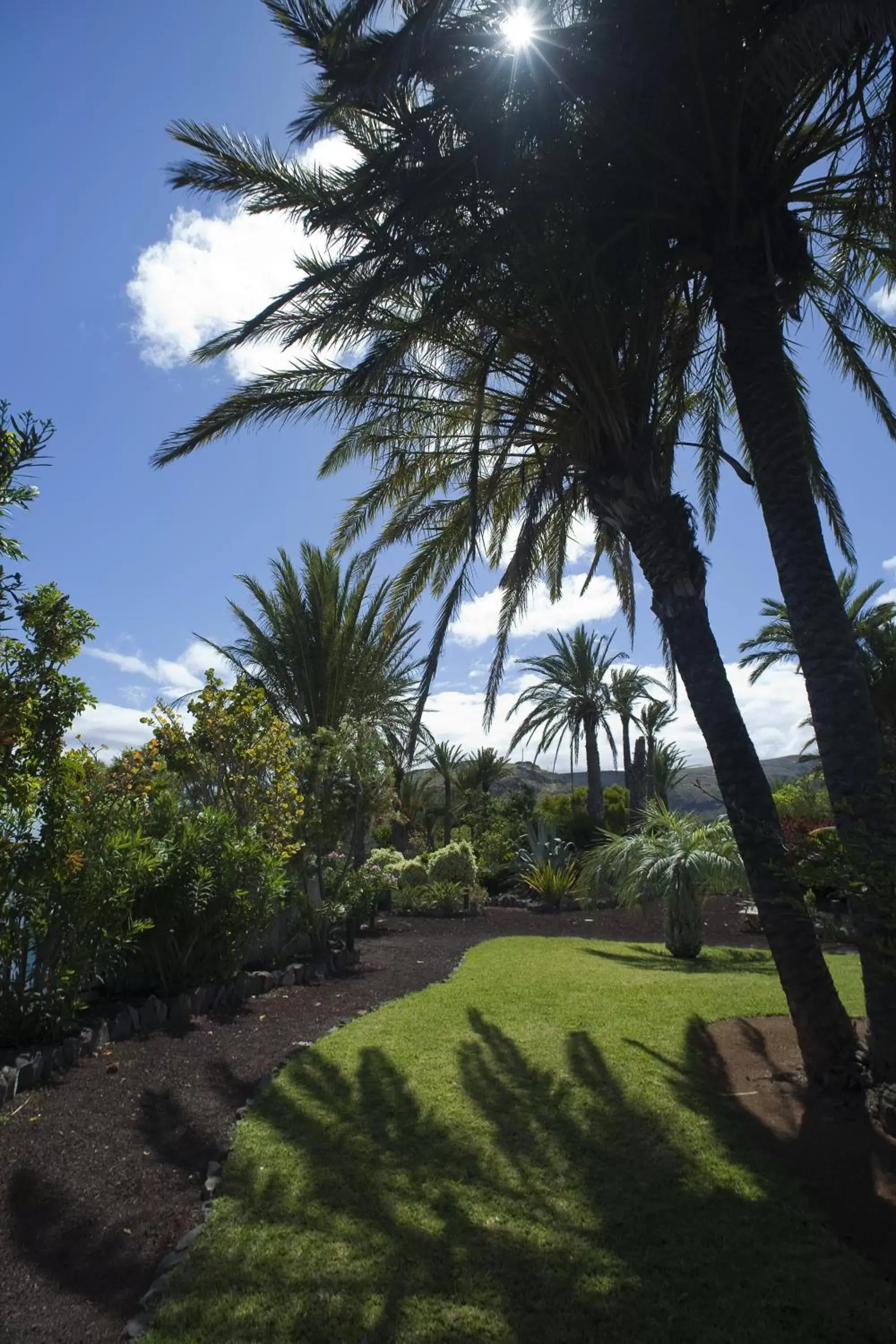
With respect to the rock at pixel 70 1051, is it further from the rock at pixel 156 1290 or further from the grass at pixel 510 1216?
the rock at pixel 156 1290

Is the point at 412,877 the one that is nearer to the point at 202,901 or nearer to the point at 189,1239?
the point at 202,901

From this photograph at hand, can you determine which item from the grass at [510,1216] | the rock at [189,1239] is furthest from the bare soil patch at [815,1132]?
the rock at [189,1239]

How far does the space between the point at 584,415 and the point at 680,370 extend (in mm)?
2384

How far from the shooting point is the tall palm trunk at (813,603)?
202 inches

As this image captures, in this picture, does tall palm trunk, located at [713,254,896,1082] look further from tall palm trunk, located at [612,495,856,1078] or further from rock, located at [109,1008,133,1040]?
rock, located at [109,1008,133,1040]

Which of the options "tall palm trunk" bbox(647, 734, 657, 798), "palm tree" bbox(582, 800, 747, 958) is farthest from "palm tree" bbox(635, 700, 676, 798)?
"palm tree" bbox(582, 800, 747, 958)

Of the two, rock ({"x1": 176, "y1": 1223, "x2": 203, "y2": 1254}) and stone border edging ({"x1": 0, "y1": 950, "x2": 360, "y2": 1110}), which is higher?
stone border edging ({"x1": 0, "y1": 950, "x2": 360, "y2": 1110})

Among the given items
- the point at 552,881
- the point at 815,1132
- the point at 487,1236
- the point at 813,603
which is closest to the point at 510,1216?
the point at 487,1236

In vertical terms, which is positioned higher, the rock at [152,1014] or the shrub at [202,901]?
the shrub at [202,901]

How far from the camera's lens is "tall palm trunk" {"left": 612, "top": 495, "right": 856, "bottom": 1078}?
220 inches

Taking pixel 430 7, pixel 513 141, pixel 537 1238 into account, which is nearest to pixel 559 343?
pixel 513 141

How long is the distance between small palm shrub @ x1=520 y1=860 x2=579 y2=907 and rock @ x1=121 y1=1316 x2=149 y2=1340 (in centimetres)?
1600

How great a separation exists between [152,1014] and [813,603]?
20.3 feet

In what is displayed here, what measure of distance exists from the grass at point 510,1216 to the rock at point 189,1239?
5 cm
